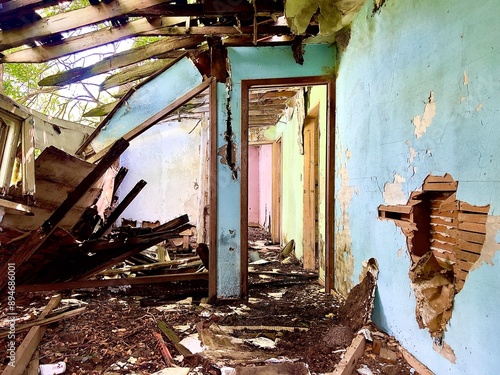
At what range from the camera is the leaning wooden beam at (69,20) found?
310cm

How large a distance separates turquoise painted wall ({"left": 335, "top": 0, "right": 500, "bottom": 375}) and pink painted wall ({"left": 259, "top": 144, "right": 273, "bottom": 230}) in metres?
6.75

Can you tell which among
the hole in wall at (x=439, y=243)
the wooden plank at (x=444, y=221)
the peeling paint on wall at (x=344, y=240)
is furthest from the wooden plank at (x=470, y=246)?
the peeling paint on wall at (x=344, y=240)

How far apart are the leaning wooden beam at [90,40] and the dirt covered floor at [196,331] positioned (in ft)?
8.48

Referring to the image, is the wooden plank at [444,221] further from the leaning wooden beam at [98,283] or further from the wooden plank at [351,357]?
the leaning wooden beam at [98,283]

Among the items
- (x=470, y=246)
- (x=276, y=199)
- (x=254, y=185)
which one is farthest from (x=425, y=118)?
(x=254, y=185)

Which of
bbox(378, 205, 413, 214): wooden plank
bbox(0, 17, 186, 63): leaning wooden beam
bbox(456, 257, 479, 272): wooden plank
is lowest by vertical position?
bbox(456, 257, 479, 272): wooden plank

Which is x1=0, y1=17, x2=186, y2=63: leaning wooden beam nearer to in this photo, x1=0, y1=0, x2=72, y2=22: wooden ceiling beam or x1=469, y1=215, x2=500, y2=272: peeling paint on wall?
x1=0, y1=0, x2=72, y2=22: wooden ceiling beam

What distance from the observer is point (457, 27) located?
187 cm

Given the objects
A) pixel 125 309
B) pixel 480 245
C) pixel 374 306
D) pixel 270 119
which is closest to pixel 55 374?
pixel 125 309

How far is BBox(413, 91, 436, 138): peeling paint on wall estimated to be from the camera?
6.89 ft

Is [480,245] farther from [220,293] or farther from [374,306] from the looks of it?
[220,293]

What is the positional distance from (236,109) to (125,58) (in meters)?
1.55

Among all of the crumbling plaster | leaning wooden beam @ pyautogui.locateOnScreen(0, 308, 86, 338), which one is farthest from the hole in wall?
the crumbling plaster

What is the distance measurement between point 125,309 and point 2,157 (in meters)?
1.82
